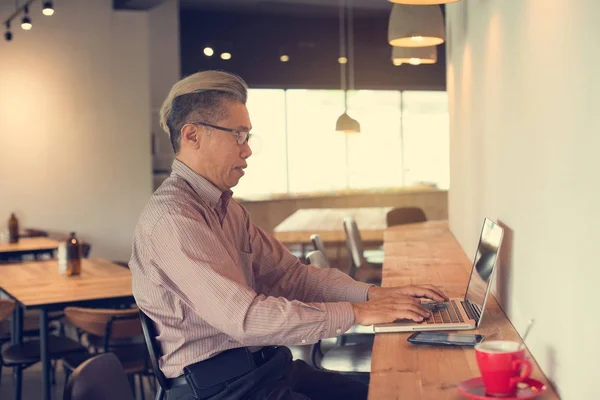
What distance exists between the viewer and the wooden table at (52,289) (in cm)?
386

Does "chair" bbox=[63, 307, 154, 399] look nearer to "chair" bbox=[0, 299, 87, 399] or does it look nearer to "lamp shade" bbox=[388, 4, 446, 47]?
"chair" bbox=[0, 299, 87, 399]

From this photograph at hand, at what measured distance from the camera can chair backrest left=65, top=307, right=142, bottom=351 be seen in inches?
147

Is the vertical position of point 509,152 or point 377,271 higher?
point 509,152

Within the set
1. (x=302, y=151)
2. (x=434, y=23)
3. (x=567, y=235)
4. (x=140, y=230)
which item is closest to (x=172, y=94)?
(x=140, y=230)

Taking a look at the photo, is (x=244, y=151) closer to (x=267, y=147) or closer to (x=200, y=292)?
(x=200, y=292)

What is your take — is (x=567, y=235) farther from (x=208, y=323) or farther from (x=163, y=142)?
(x=163, y=142)

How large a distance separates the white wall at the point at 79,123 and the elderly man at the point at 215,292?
6.35m

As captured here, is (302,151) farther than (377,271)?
Yes

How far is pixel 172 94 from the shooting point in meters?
2.34

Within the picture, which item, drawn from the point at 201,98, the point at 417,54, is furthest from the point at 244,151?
the point at 417,54

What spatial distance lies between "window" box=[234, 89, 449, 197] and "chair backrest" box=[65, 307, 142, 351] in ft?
27.4

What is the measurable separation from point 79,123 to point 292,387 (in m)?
6.66

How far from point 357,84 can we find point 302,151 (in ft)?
4.34

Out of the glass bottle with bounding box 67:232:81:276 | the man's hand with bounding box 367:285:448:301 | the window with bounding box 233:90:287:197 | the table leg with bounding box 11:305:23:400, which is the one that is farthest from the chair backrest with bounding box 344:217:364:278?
the window with bounding box 233:90:287:197
